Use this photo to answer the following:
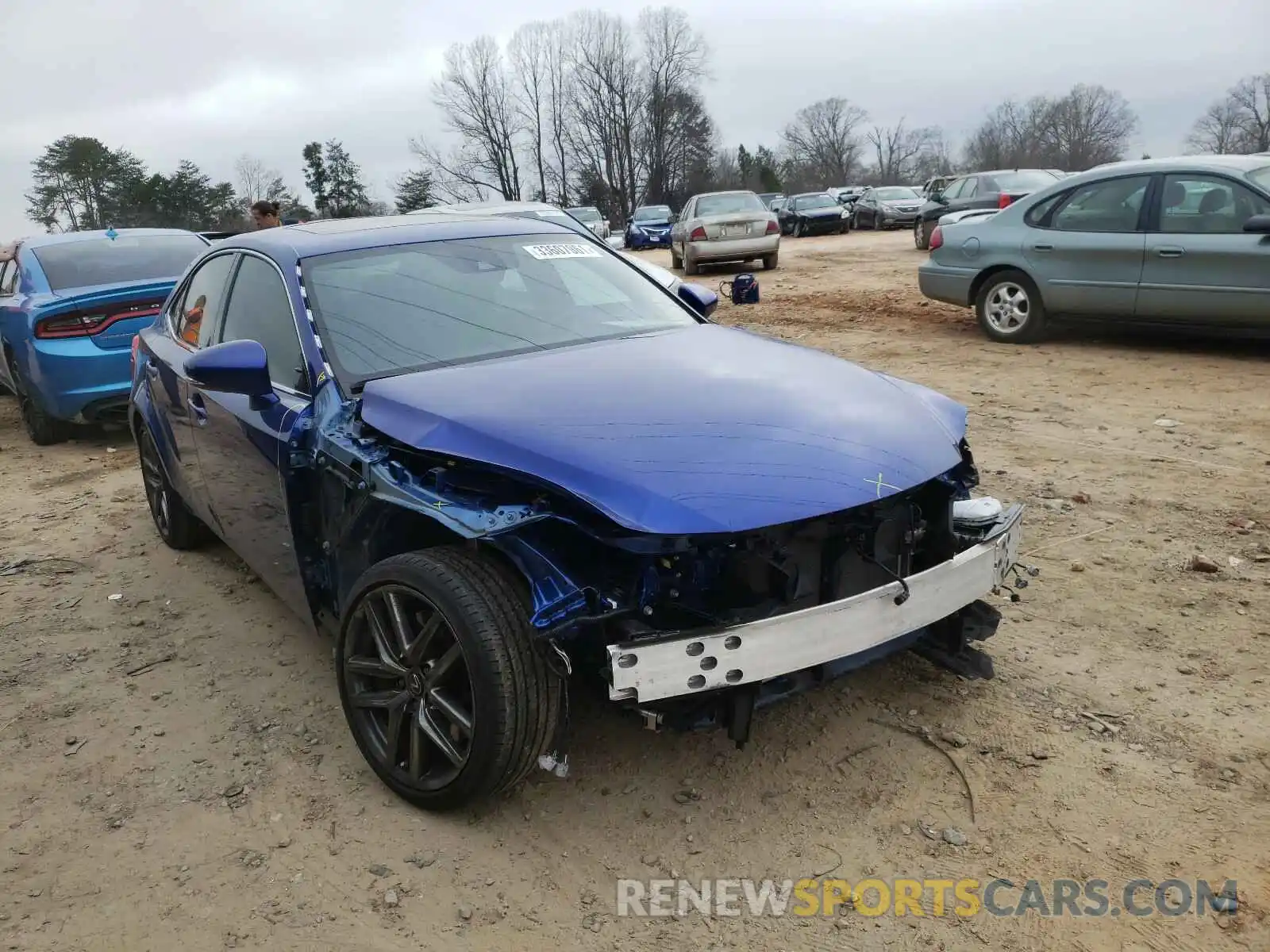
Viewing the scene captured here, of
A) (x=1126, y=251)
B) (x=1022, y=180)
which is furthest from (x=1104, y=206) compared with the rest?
(x=1022, y=180)

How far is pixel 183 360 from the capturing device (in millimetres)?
4250

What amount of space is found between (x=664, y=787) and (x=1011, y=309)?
7.35 metres

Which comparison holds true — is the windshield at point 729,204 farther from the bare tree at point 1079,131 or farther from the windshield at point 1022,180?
the bare tree at point 1079,131

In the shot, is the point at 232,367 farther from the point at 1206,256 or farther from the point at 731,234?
the point at 731,234

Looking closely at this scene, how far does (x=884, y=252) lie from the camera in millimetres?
20984

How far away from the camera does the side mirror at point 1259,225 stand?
7012 mm

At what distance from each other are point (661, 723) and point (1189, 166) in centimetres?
740

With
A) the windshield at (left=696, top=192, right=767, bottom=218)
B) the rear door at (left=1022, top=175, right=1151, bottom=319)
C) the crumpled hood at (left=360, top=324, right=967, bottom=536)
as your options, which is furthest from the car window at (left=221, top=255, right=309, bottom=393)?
the windshield at (left=696, top=192, right=767, bottom=218)

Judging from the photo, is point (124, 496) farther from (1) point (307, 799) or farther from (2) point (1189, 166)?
(2) point (1189, 166)

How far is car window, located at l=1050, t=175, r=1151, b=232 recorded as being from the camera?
7914 mm

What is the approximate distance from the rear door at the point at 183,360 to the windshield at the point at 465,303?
→ 97 centimetres

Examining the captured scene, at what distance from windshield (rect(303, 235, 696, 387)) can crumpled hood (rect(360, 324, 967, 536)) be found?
0.17 m

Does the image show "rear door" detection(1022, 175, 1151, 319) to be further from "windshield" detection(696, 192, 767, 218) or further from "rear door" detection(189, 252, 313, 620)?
"windshield" detection(696, 192, 767, 218)

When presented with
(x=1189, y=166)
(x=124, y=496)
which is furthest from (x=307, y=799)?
(x=1189, y=166)
